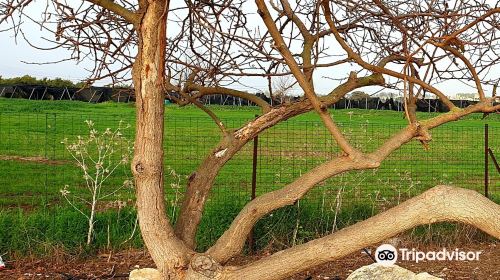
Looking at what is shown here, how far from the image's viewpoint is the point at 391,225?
2.98m

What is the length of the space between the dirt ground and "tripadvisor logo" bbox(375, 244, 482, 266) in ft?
0.32

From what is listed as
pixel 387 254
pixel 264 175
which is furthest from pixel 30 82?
pixel 387 254

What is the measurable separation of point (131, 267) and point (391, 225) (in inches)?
125

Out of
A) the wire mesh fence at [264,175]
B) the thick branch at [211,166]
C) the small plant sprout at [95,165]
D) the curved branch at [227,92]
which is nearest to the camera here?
the thick branch at [211,166]

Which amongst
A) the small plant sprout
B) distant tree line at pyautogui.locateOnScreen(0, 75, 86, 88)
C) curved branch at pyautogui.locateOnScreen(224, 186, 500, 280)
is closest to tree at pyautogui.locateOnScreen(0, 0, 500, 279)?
curved branch at pyautogui.locateOnScreen(224, 186, 500, 280)

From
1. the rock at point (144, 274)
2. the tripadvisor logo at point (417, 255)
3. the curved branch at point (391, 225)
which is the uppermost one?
the curved branch at point (391, 225)

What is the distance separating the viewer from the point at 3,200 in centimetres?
849

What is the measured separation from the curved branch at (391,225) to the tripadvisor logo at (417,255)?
3.13 m

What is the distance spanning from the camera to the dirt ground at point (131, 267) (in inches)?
212

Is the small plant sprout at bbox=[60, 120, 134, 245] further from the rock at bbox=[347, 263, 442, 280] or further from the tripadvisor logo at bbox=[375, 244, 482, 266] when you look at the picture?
the tripadvisor logo at bbox=[375, 244, 482, 266]

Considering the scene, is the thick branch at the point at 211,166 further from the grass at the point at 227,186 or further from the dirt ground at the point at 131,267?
the grass at the point at 227,186

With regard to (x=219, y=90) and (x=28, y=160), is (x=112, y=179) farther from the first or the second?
(x=219, y=90)

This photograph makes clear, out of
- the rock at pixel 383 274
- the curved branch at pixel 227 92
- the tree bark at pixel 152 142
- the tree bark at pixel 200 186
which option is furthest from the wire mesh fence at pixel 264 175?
the tree bark at pixel 152 142

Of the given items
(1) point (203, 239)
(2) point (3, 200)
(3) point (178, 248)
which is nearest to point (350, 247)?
(3) point (178, 248)
